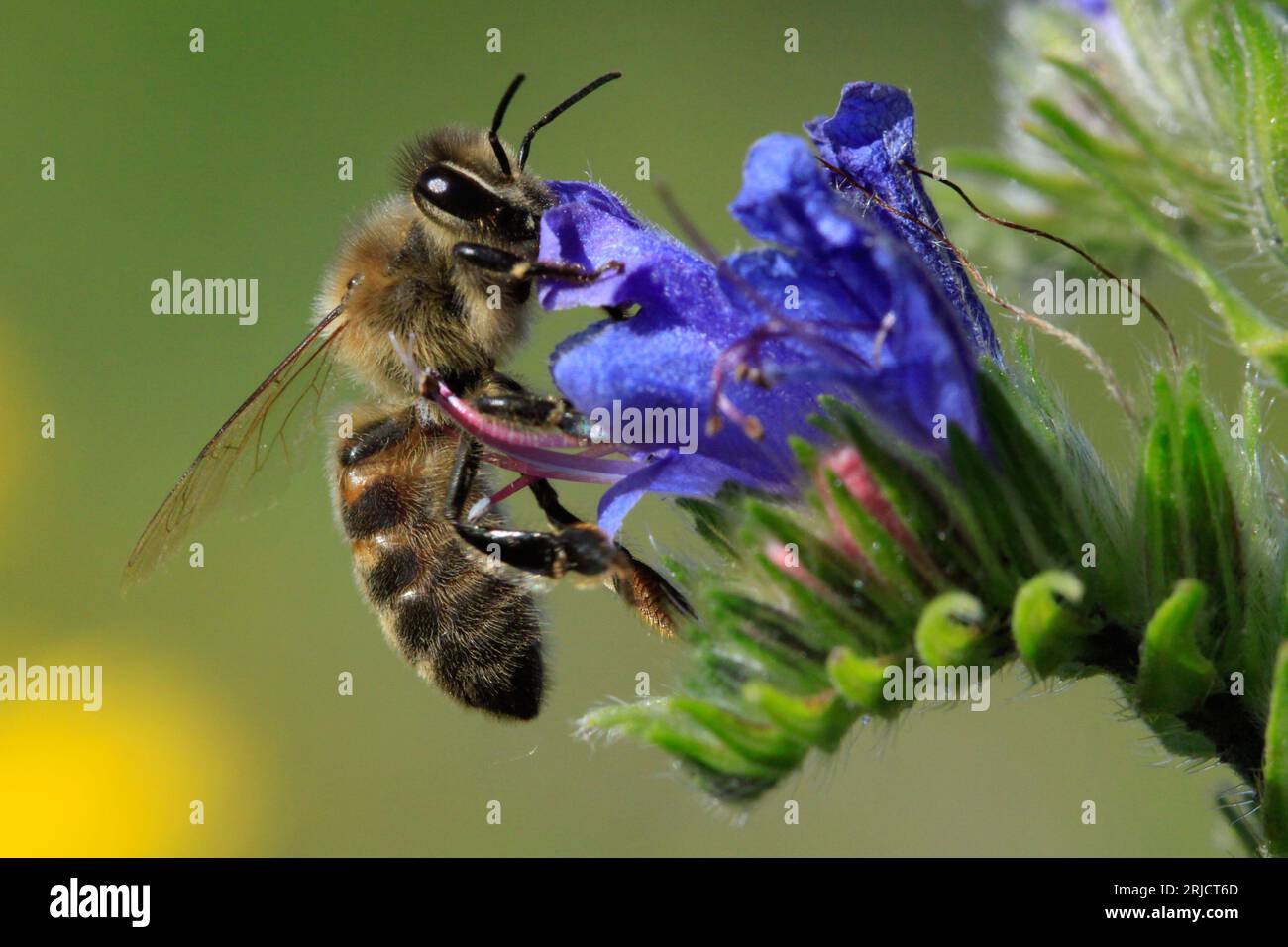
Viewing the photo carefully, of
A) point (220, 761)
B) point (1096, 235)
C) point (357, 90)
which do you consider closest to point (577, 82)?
point (357, 90)

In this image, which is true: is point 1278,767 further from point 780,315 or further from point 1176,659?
point 780,315

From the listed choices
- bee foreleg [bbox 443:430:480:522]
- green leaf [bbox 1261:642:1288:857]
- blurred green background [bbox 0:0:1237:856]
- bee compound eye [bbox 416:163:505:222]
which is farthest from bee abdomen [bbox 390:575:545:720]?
blurred green background [bbox 0:0:1237:856]

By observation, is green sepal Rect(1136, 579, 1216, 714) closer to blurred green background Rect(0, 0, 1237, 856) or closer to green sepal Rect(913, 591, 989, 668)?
green sepal Rect(913, 591, 989, 668)

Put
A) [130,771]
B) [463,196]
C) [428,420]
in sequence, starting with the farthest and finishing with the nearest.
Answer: [130,771] < [428,420] < [463,196]

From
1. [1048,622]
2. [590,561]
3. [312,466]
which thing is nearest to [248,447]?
[590,561]

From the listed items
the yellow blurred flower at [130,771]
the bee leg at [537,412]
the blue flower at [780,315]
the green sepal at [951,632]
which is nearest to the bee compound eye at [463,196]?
the blue flower at [780,315]

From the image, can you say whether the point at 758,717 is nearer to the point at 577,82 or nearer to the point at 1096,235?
the point at 1096,235

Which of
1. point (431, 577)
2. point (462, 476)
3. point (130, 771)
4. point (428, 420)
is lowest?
point (130, 771)
